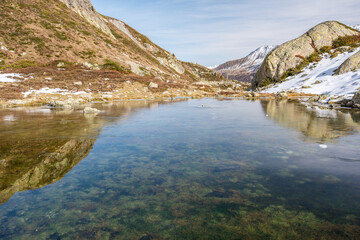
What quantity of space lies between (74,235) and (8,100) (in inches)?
1383

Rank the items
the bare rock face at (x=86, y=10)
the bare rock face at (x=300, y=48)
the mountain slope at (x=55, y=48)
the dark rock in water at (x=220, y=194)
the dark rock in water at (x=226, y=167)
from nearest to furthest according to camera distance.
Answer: the dark rock in water at (x=220, y=194), the dark rock in water at (x=226, y=167), the mountain slope at (x=55, y=48), the bare rock face at (x=300, y=48), the bare rock face at (x=86, y=10)

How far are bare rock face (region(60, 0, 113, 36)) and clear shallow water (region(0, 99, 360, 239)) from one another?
90935 mm

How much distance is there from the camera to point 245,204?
17.5 ft

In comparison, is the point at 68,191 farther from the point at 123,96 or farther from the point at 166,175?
the point at 123,96

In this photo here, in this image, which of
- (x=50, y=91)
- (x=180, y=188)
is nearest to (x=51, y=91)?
(x=50, y=91)

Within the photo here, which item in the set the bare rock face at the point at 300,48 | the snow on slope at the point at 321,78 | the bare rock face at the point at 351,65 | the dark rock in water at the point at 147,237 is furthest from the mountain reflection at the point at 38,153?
the bare rock face at the point at 300,48

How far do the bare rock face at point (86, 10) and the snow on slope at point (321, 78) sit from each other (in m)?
73.5

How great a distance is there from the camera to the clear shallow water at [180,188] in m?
4.46

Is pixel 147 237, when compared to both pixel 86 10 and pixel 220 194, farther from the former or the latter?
pixel 86 10

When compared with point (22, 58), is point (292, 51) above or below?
above

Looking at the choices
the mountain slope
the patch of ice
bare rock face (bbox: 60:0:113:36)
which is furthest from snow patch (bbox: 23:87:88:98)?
bare rock face (bbox: 60:0:113:36)

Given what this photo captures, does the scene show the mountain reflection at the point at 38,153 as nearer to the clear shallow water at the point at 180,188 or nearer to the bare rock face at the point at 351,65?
the clear shallow water at the point at 180,188

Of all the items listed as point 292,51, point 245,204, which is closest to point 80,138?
point 245,204

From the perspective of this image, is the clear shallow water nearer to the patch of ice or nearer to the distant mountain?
the patch of ice
